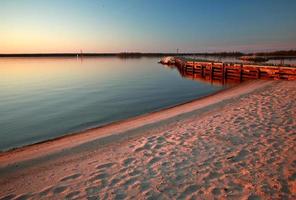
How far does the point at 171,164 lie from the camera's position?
21.1ft

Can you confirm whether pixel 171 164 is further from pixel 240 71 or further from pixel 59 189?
pixel 240 71

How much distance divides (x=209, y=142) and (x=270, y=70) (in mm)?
19424

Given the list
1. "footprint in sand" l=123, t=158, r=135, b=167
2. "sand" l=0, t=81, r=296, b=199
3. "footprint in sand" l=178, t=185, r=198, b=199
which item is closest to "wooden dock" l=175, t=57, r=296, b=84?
"sand" l=0, t=81, r=296, b=199

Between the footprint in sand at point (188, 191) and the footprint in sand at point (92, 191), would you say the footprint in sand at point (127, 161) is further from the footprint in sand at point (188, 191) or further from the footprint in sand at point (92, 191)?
the footprint in sand at point (188, 191)

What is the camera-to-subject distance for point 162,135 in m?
9.05

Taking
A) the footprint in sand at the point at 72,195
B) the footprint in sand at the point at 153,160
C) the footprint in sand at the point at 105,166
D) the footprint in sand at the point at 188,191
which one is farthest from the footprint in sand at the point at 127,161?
the footprint in sand at the point at 188,191

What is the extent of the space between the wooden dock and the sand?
541 inches

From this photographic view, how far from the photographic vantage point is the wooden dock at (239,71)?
22.2 meters

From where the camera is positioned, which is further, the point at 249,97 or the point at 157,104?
the point at 157,104

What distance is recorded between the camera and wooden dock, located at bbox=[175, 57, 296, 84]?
2223cm

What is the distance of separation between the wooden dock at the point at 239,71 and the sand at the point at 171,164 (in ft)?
45.1

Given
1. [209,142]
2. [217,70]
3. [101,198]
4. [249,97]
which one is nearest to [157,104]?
[249,97]

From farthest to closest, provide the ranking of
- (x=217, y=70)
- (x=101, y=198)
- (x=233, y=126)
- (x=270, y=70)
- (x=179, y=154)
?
(x=217, y=70), (x=270, y=70), (x=233, y=126), (x=179, y=154), (x=101, y=198)

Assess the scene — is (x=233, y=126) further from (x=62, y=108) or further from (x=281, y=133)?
(x=62, y=108)
